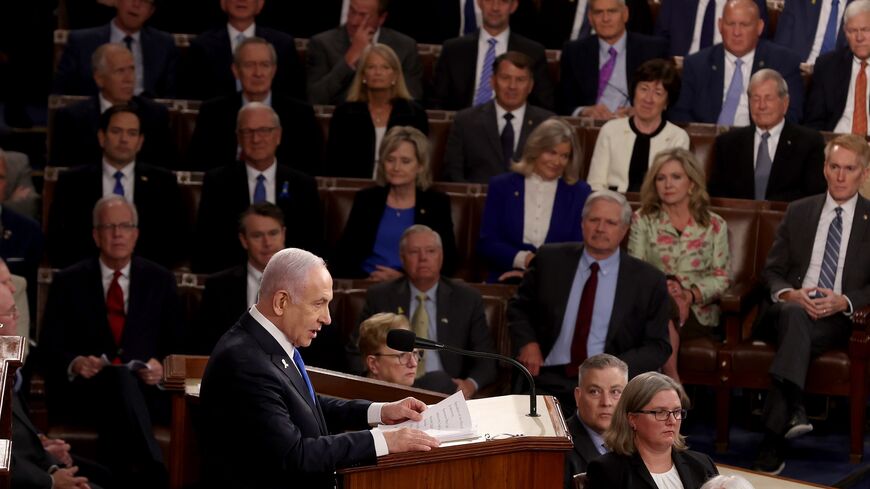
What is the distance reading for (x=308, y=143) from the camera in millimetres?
6191

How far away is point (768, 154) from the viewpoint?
5816 millimetres

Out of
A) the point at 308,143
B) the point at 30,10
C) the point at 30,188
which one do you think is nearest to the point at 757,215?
the point at 308,143

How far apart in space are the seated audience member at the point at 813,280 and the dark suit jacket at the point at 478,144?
1.25 metres

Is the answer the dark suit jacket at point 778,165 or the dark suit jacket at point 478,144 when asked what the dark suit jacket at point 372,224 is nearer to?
the dark suit jacket at point 478,144

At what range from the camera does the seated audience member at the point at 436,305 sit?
5.02m

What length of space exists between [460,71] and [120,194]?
5.64 ft

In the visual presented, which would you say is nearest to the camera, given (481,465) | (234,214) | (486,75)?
(481,465)

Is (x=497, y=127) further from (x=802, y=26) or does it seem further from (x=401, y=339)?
(x=401, y=339)

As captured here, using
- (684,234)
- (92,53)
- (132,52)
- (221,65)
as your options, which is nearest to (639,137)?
(684,234)

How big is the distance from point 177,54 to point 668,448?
399 centimetres

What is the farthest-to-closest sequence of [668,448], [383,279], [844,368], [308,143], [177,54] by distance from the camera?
[177,54]
[308,143]
[383,279]
[844,368]
[668,448]

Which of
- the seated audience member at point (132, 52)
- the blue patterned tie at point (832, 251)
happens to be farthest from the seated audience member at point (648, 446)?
the seated audience member at point (132, 52)

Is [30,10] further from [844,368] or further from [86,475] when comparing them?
[844,368]

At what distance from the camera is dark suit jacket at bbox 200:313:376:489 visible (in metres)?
2.76
